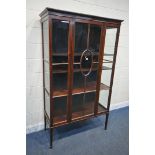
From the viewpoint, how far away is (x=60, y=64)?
6.29 ft

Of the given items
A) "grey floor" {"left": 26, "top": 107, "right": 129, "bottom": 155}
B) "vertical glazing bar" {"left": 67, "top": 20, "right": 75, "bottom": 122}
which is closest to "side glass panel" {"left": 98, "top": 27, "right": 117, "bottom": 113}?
"grey floor" {"left": 26, "top": 107, "right": 129, "bottom": 155}

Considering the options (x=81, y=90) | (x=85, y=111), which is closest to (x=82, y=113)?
(x=85, y=111)

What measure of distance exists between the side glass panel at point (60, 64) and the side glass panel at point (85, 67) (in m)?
0.13

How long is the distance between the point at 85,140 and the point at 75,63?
3.70 feet

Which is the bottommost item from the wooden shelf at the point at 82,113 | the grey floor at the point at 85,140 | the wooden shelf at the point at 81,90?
the grey floor at the point at 85,140

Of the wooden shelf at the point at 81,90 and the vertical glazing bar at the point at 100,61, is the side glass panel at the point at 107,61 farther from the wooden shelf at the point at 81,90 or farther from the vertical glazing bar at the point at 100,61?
the vertical glazing bar at the point at 100,61

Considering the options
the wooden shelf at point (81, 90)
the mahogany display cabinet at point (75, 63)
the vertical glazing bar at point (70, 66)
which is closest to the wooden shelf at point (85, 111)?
the mahogany display cabinet at point (75, 63)

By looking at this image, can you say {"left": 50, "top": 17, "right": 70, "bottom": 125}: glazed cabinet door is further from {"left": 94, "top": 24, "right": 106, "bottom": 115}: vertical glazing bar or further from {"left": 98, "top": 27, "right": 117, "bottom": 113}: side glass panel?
{"left": 98, "top": 27, "right": 117, "bottom": 113}: side glass panel

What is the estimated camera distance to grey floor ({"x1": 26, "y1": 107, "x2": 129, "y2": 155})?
198 centimetres

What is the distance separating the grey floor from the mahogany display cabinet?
8.2 inches

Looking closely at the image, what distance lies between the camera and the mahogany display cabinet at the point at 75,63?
178 cm

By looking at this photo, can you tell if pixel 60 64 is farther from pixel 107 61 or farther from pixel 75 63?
pixel 107 61
